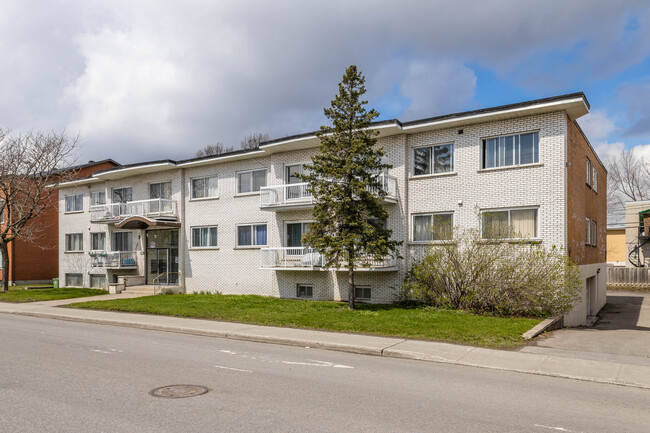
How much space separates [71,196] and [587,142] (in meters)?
30.2

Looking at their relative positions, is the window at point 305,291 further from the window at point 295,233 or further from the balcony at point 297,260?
the window at point 295,233

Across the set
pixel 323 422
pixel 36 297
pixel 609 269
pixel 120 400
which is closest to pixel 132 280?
pixel 36 297

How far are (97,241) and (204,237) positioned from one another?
9450mm

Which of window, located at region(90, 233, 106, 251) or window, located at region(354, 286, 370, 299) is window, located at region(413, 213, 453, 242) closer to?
window, located at region(354, 286, 370, 299)

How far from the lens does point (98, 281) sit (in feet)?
102

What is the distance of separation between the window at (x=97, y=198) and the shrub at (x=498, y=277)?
71.2 ft

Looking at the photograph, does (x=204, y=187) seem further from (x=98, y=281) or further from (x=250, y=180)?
(x=98, y=281)

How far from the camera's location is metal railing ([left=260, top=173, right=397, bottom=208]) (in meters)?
19.8

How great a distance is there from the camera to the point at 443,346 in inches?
431

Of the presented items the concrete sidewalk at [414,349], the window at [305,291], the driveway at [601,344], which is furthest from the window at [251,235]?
the driveway at [601,344]

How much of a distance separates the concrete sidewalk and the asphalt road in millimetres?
353

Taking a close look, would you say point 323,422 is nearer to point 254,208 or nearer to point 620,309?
point 254,208

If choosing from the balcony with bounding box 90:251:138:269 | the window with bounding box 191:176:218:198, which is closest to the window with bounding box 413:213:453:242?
the window with bounding box 191:176:218:198

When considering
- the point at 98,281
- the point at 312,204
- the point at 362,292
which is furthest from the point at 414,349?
the point at 98,281
